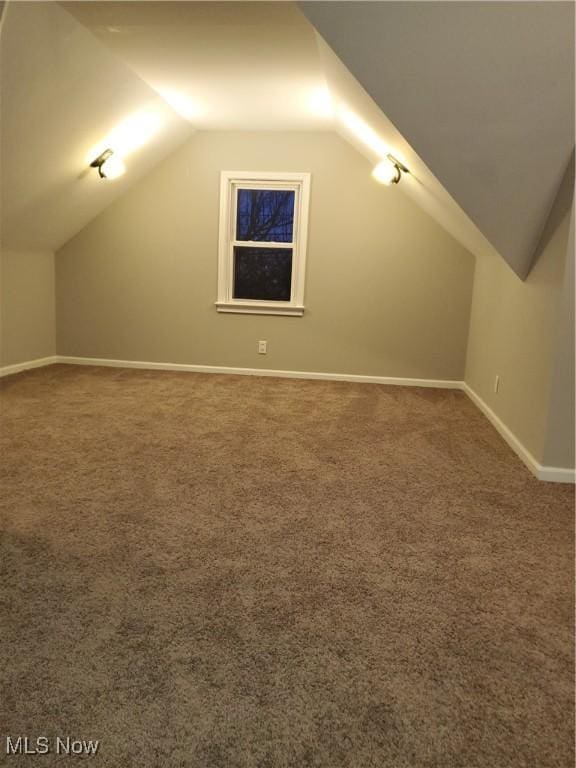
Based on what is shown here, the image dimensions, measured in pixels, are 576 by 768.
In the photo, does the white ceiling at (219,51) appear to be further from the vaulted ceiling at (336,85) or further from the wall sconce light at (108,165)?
the wall sconce light at (108,165)

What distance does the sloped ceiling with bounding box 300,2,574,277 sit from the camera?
230 cm

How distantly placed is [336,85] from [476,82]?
1191 millimetres

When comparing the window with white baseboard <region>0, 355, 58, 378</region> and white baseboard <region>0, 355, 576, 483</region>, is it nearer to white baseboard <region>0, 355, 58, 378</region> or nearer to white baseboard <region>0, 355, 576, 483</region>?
white baseboard <region>0, 355, 576, 483</region>

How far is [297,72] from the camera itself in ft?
11.6

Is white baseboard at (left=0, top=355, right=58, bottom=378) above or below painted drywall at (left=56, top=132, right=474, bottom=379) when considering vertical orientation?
below

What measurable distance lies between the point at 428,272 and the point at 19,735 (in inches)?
182

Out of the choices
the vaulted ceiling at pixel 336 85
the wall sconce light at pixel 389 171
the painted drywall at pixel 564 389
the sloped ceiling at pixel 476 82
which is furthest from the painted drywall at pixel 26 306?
the painted drywall at pixel 564 389

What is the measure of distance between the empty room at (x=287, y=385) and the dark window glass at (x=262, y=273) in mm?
22

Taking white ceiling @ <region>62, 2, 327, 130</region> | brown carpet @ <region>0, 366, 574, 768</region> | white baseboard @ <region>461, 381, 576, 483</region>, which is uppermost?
white ceiling @ <region>62, 2, 327, 130</region>

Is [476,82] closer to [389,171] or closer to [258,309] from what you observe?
[389,171]

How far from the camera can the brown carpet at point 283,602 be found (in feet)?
4.28

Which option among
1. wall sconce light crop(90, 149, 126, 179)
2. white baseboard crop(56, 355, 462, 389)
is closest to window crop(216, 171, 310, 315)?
white baseboard crop(56, 355, 462, 389)

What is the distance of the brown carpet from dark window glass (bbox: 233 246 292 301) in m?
2.29

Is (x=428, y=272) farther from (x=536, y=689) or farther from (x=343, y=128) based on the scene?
(x=536, y=689)
